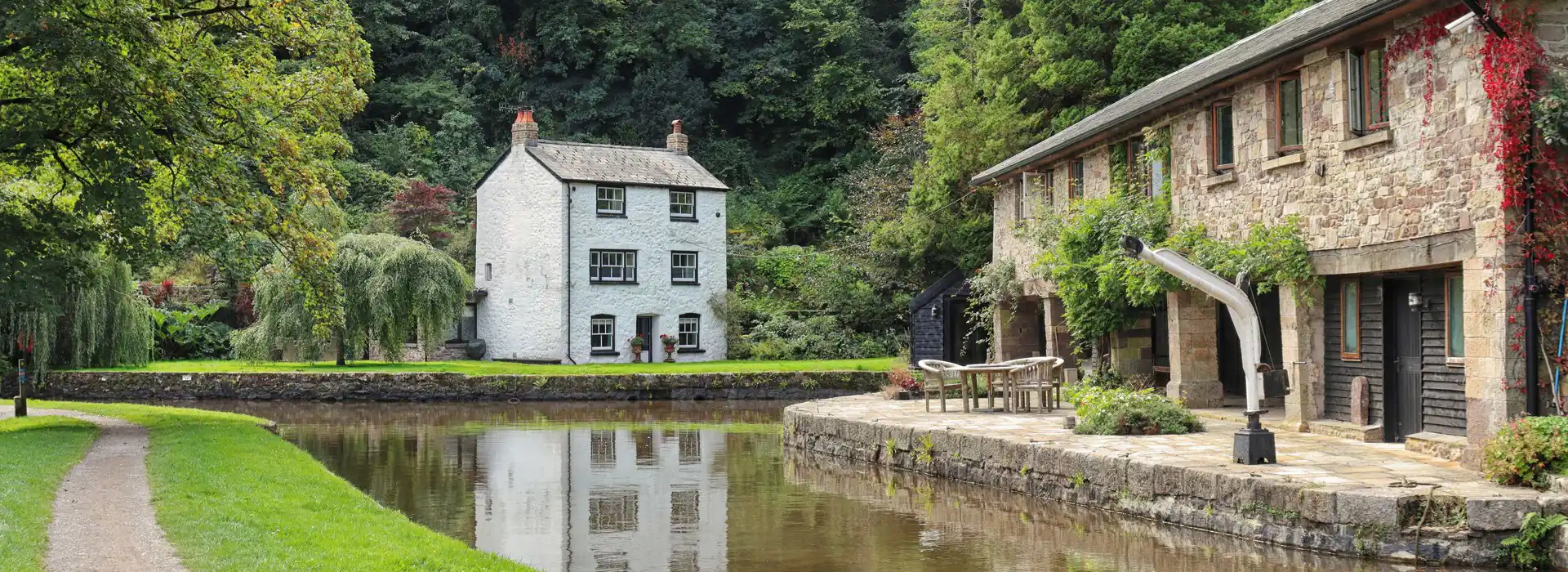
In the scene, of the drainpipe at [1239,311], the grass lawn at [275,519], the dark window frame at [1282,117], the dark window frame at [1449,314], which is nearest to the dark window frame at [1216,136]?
the dark window frame at [1282,117]

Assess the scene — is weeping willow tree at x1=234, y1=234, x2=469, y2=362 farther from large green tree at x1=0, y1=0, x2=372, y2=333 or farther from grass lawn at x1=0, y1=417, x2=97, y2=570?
grass lawn at x1=0, y1=417, x2=97, y2=570

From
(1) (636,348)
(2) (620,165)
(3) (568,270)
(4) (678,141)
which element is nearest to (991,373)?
(3) (568,270)

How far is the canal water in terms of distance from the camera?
11047 millimetres

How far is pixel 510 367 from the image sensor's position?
124 feet

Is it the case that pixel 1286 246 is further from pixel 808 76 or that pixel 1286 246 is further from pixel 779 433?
pixel 808 76

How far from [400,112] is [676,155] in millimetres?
16306

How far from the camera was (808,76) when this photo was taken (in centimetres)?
5909

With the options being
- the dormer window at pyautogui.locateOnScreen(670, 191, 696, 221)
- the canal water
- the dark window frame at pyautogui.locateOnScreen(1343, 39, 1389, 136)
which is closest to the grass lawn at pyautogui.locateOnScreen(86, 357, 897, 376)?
the dormer window at pyautogui.locateOnScreen(670, 191, 696, 221)

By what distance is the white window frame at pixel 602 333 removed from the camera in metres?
41.3

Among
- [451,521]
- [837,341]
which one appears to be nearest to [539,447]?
[451,521]

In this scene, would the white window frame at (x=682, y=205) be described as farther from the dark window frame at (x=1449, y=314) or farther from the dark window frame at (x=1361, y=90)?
the dark window frame at (x=1449, y=314)

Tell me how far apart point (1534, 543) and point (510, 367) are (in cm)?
3085

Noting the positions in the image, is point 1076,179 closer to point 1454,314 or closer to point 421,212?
point 1454,314

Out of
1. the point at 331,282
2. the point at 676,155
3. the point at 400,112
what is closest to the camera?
the point at 331,282
